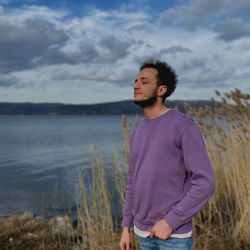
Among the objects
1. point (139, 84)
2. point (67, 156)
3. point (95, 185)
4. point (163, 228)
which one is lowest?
point (67, 156)

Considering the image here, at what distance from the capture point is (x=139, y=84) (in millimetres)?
2426

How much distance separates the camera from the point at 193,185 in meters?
2.22

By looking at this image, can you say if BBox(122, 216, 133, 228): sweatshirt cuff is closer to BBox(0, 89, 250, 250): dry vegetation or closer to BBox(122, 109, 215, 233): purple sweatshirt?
BBox(122, 109, 215, 233): purple sweatshirt

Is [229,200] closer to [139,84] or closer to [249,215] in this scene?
[249,215]

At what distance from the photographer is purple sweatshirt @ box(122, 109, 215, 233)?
222 centimetres

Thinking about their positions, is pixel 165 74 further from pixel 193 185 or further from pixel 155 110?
pixel 193 185

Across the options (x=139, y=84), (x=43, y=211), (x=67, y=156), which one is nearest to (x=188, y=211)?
(x=139, y=84)

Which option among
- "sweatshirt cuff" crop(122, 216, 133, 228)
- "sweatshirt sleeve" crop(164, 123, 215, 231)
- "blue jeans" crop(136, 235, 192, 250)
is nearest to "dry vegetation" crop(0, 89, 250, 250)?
"sweatshirt cuff" crop(122, 216, 133, 228)

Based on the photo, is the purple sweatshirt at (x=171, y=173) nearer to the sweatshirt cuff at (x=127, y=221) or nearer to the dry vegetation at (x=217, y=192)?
the sweatshirt cuff at (x=127, y=221)

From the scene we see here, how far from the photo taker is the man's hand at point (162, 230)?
2.22 metres

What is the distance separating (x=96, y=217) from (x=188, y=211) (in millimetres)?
3340

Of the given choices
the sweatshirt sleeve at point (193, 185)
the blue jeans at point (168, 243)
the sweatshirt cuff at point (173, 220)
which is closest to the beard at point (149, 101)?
the sweatshirt sleeve at point (193, 185)

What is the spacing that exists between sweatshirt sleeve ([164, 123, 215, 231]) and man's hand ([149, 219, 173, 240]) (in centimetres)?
2

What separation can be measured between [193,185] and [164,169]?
16 centimetres
